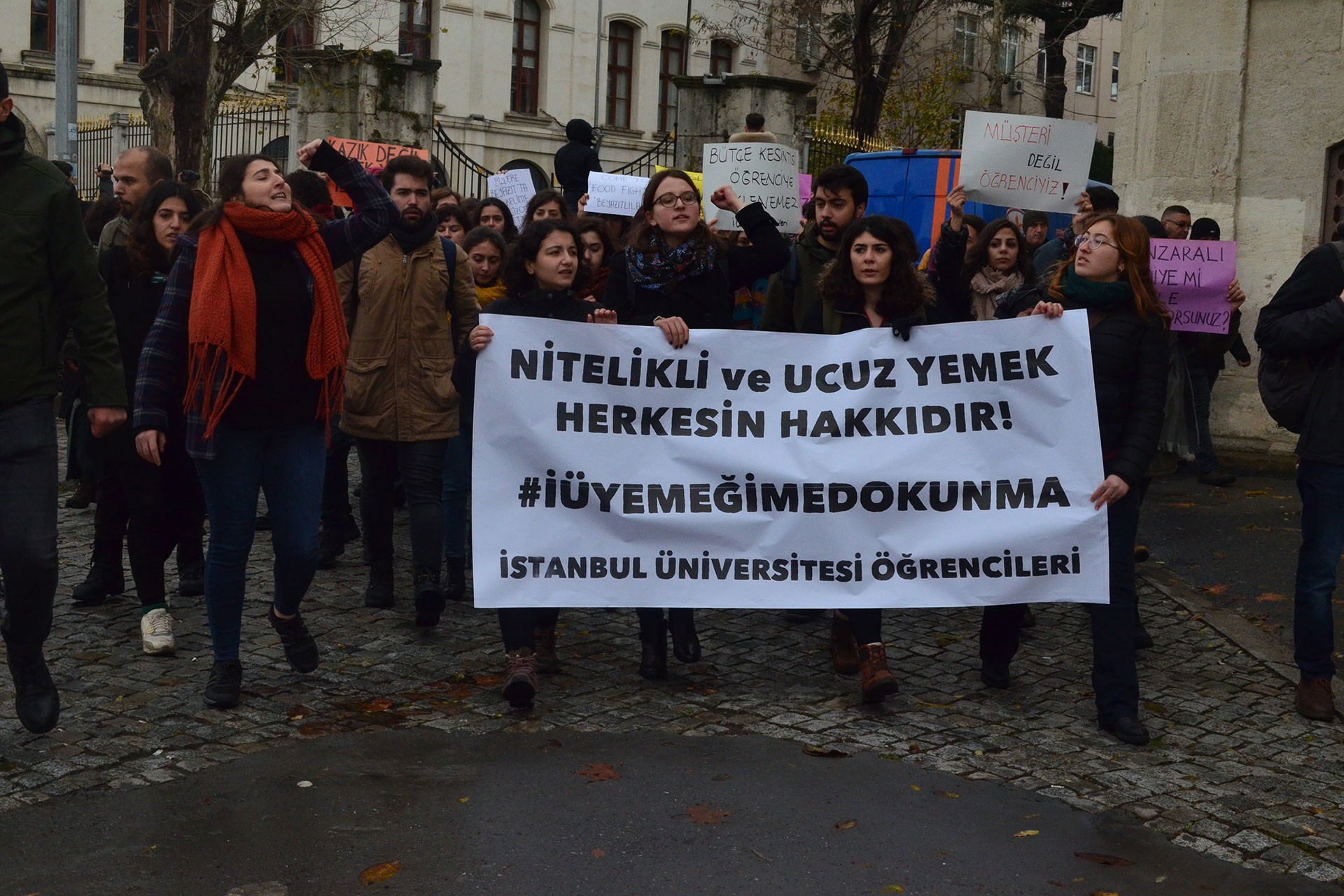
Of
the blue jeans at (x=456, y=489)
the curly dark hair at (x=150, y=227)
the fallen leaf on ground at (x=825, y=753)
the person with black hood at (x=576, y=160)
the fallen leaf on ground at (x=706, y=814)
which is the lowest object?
the fallen leaf on ground at (x=706, y=814)

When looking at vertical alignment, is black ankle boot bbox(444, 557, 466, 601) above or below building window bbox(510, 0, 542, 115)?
below

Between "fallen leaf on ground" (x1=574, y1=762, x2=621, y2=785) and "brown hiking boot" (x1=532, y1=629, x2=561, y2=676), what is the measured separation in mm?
1200

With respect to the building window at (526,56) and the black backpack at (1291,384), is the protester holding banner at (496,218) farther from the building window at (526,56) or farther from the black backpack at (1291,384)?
the building window at (526,56)

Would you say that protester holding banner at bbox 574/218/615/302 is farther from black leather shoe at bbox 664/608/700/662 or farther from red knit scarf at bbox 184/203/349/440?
red knit scarf at bbox 184/203/349/440

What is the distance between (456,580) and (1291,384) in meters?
3.93

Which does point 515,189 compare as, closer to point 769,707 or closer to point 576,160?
point 576,160

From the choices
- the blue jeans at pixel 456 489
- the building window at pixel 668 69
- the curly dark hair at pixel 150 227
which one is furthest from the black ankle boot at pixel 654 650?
the building window at pixel 668 69

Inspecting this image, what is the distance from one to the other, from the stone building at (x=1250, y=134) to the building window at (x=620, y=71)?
1224 inches

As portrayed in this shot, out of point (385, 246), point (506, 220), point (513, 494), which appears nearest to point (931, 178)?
point (506, 220)

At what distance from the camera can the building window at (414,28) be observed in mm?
38125

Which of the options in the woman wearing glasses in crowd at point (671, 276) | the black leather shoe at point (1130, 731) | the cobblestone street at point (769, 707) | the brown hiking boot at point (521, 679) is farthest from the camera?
the woman wearing glasses in crowd at point (671, 276)

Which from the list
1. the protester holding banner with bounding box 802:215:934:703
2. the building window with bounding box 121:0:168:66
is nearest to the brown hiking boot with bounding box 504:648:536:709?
the protester holding banner with bounding box 802:215:934:703

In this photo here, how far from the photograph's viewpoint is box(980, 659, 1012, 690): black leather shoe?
6348mm

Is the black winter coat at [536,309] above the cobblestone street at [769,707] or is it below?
above
